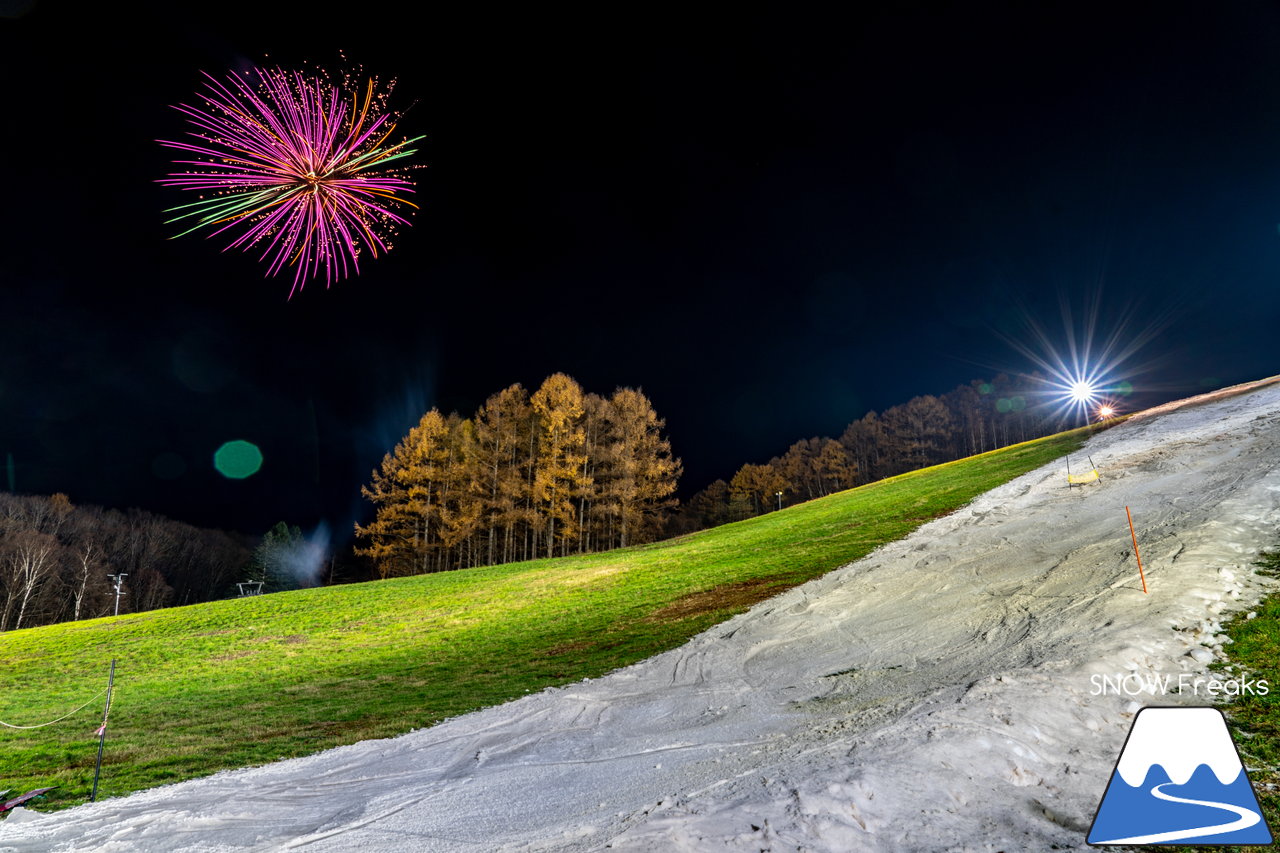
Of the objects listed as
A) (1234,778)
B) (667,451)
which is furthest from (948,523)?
(667,451)

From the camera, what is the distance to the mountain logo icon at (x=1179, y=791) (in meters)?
4.11

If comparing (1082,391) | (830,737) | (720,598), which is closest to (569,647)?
(720,598)

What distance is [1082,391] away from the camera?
229 ft

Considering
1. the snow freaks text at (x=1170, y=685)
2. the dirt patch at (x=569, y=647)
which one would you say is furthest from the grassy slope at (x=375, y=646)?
the snow freaks text at (x=1170, y=685)

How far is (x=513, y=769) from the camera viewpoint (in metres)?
7.38

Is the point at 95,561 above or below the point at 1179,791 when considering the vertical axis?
above

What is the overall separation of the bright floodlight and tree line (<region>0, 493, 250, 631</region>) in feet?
313

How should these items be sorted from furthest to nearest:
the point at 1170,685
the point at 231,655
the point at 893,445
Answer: the point at 893,445 → the point at 231,655 → the point at 1170,685

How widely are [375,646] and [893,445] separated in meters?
74.3

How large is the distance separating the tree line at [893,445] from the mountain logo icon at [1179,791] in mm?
70328

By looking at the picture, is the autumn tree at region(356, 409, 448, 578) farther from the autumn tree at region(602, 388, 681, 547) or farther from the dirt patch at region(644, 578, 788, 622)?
the dirt patch at region(644, 578, 788, 622)

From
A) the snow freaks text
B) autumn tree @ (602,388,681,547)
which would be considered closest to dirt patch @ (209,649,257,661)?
the snow freaks text

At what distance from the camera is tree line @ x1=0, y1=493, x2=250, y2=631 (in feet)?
156

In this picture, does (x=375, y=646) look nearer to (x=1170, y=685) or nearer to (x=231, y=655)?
(x=231, y=655)
